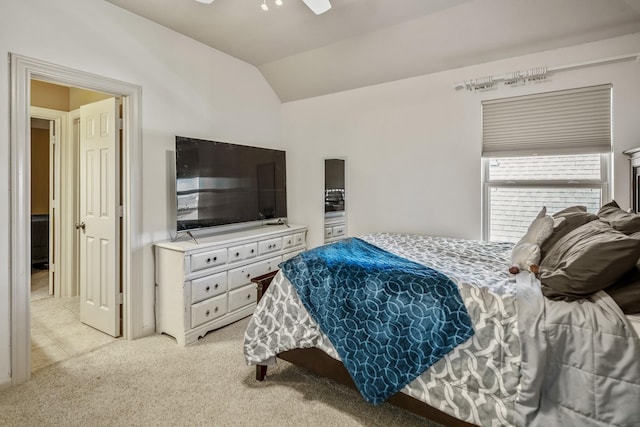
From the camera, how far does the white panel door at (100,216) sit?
2.82 metres

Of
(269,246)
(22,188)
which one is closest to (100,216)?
(22,188)

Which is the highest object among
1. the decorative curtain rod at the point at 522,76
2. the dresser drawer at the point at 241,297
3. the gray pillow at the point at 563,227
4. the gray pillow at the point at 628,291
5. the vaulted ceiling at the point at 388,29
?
the vaulted ceiling at the point at 388,29

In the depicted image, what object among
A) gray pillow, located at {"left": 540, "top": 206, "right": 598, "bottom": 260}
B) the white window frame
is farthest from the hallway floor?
the white window frame

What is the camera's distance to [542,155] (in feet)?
9.33

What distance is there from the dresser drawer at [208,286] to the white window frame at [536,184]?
2.50 meters

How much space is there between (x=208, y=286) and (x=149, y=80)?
1.90m

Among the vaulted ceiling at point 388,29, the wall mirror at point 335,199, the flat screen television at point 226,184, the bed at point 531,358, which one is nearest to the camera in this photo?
the bed at point 531,358

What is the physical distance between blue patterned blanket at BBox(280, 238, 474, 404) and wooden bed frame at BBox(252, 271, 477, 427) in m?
0.11

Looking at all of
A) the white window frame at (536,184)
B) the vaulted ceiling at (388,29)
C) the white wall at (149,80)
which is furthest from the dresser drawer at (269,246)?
the white window frame at (536,184)

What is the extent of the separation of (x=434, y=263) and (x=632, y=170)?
5.71 feet

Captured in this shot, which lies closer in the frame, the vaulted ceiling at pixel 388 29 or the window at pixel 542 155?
the vaulted ceiling at pixel 388 29

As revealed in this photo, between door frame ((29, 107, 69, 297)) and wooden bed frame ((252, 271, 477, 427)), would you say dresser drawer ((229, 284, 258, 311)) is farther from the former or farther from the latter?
door frame ((29, 107, 69, 297))

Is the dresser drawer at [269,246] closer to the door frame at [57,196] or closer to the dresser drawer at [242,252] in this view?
the dresser drawer at [242,252]

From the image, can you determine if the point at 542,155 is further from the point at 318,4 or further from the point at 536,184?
the point at 318,4
